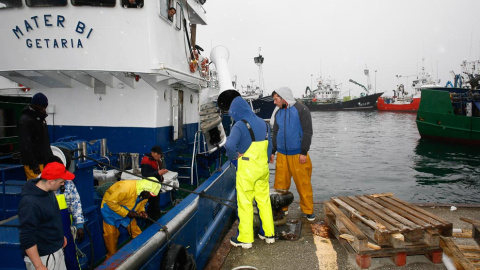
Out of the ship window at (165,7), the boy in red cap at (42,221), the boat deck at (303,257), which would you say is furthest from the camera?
the ship window at (165,7)

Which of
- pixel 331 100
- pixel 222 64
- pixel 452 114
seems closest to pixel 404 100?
pixel 331 100

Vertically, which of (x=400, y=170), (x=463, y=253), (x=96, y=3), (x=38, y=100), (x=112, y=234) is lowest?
(x=400, y=170)

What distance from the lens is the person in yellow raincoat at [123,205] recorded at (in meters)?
3.84

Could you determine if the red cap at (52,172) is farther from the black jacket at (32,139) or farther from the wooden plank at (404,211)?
the wooden plank at (404,211)

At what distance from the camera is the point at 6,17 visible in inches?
194

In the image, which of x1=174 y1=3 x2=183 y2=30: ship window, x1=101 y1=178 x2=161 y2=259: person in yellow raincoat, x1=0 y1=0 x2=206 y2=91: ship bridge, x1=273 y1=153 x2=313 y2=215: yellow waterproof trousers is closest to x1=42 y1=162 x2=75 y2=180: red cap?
x1=101 y1=178 x2=161 y2=259: person in yellow raincoat

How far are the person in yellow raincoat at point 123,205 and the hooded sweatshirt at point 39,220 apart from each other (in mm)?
1196

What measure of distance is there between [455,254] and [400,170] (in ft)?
38.4

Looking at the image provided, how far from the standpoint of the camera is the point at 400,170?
13945 mm

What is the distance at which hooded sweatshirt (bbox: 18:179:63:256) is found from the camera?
2.27 meters

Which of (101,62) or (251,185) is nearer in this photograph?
(251,185)

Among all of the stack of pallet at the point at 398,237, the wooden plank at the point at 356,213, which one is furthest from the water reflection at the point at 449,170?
the stack of pallet at the point at 398,237

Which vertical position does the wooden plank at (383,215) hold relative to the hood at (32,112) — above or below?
below

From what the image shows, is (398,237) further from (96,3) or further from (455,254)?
(96,3)
